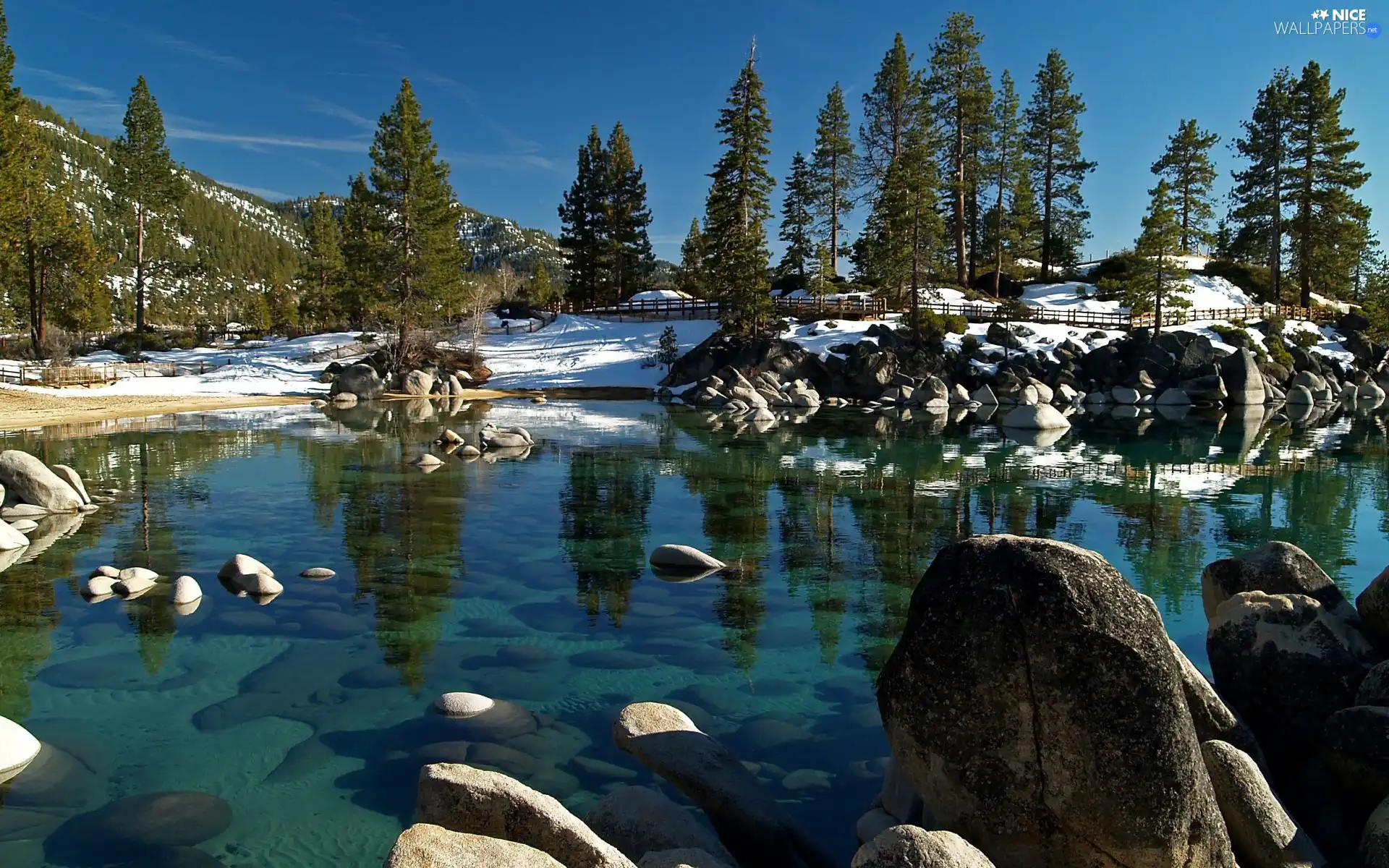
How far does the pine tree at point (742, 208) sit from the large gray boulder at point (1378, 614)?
4884 centimetres

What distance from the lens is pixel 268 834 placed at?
6.10m

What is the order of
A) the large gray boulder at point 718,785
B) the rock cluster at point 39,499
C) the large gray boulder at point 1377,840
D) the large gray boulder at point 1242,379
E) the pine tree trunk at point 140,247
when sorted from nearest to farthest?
the large gray boulder at point 1377,840
the large gray boulder at point 718,785
the rock cluster at point 39,499
the large gray boulder at point 1242,379
the pine tree trunk at point 140,247

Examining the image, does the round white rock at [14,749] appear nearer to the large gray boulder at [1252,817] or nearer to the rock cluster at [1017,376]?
the large gray boulder at [1252,817]

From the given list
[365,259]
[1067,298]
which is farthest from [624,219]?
[1067,298]

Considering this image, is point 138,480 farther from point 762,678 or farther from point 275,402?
point 275,402

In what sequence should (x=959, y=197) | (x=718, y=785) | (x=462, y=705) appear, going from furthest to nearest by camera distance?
(x=959, y=197), (x=462, y=705), (x=718, y=785)

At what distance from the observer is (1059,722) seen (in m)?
5.05

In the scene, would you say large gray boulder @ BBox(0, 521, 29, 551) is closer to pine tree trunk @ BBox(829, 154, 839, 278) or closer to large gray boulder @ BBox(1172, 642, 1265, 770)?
large gray boulder @ BBox(1172, 642, 1265, 770)

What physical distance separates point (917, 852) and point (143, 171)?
73.7 m

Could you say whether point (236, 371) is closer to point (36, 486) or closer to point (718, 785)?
point (36, 486)

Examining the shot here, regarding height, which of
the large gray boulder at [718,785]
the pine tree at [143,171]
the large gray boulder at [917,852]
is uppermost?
the pine tree at [143,171]

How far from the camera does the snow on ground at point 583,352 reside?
5819cm

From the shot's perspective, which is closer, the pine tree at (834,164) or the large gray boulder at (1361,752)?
the large gray boulder at (1361,752)

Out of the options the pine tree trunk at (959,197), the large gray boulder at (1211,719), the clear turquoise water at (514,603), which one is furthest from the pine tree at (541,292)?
the large gray boulder at (1211,719)
